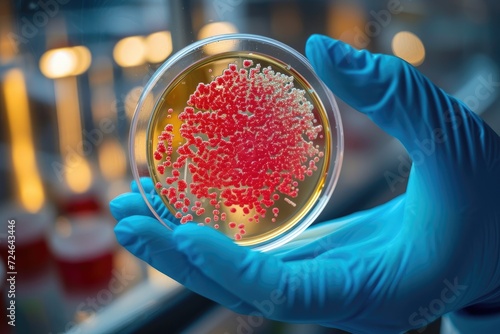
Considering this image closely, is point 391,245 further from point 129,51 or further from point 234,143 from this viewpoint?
point 129,51

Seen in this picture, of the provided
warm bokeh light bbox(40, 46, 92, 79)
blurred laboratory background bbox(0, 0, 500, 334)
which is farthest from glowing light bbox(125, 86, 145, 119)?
warm bokeh light bbox(40, 46, 92, 79)

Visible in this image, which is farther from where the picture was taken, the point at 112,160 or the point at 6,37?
the point at 112,160

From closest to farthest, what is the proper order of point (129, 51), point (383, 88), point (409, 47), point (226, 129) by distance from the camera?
point (383, 88), point (226, 129), point (129, 51), point (409, 47)

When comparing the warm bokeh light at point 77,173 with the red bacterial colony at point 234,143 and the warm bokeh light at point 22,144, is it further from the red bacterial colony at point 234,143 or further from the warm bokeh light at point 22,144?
the red bacterial colony at point 234,143

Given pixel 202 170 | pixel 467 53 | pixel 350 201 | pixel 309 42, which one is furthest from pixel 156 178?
pixel 467 53

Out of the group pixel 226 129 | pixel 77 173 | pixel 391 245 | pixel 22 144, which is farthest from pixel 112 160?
pixel 391 245

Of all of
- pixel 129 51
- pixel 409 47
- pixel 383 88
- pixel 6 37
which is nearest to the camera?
pixel 383 88
